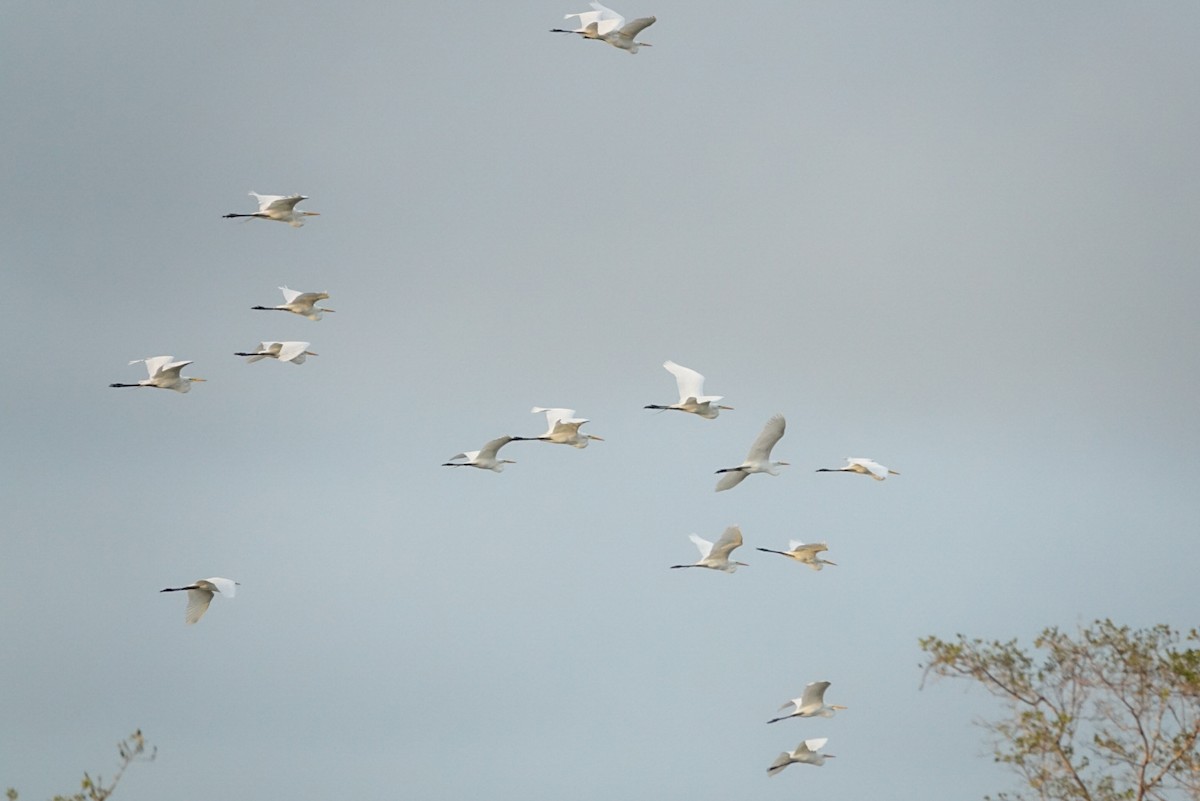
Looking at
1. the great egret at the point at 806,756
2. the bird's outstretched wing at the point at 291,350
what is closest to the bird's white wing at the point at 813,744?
the great egret at the point at 806,756

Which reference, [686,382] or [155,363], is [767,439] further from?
[155,363]

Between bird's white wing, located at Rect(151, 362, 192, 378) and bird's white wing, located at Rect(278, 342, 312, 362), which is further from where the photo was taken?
bird's white wing, located at Rect(278, 342, 312, 362)

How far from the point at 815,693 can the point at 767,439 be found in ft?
12.3

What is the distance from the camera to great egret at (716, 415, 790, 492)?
23.3m

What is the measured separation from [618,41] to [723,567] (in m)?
7.83

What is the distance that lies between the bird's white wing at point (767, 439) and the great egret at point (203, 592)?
23.8 ft

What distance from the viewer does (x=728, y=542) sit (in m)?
24.3

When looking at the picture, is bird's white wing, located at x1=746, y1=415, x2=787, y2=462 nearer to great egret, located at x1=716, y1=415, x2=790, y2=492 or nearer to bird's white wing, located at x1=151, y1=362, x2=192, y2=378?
great egret, located at x1=716, y1=415, x2=790, y2=492

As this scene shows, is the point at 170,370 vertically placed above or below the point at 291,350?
below

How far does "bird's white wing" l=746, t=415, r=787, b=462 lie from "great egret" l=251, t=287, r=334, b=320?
7.09m

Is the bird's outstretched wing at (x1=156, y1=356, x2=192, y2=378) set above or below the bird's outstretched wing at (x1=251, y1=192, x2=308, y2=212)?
below

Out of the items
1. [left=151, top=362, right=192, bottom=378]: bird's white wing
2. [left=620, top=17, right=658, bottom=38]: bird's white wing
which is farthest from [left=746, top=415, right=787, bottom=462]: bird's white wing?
[left=151, top=362, right=192, bottom=378]: bird's white wing

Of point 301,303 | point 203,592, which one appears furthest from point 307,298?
point 203,592

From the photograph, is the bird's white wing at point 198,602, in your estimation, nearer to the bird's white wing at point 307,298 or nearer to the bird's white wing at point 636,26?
the bird's white wing at point 307,298
